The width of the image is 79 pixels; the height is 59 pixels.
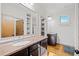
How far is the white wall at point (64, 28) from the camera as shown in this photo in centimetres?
285

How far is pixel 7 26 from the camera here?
1.70 m

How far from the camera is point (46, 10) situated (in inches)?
109

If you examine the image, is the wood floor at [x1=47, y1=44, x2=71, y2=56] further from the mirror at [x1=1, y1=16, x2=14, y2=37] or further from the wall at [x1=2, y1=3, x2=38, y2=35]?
the mirror at [x1=1, y1=16, x2=14, y2=37]

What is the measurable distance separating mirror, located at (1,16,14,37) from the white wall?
1.27 metres

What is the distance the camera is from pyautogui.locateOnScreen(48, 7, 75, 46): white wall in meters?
2.85

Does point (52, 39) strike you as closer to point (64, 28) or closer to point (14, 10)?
point (64, 28)

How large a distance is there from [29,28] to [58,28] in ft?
2.93

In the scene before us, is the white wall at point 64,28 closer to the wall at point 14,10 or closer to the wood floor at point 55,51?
the wood floor at point 55,51

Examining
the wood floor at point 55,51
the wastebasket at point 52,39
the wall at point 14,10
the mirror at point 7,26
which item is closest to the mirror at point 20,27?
the wall at point 14,10

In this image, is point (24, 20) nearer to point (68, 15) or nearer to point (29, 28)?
point (29, 28)

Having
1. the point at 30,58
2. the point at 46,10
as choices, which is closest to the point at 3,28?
the point at 30,58

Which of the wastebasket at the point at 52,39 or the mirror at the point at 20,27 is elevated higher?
the mirror at the point at 20,27

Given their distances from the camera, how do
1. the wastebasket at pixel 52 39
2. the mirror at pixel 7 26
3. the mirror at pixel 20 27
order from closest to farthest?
the mirror at pixel 7 26
the mirror at pixel 20 27
the wastebasket at pixel 52 39

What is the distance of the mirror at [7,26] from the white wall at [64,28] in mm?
1270
